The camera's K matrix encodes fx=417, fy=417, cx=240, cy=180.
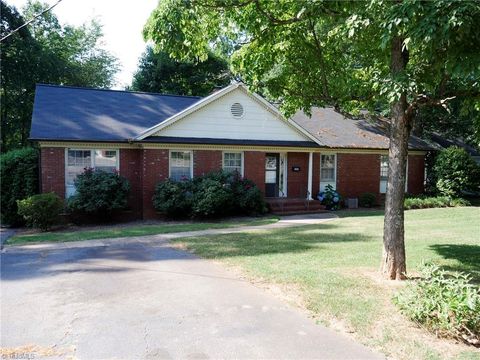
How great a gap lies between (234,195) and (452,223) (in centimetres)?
808

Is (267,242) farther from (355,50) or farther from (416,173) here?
(416,173)

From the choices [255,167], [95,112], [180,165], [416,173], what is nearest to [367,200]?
[416,173]

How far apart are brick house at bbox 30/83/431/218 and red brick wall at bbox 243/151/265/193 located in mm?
44

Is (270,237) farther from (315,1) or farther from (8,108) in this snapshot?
(8,108)

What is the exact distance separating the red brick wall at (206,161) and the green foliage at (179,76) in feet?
64.1

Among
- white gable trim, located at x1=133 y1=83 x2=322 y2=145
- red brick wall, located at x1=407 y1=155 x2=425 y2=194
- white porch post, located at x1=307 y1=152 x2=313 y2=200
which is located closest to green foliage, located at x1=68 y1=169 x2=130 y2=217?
white gable trim, located at x1=133 y1=83 x2=322 y2=145

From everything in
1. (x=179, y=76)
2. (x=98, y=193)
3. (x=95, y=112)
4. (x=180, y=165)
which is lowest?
(x=98, y=193)

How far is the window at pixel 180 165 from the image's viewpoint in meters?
17.3

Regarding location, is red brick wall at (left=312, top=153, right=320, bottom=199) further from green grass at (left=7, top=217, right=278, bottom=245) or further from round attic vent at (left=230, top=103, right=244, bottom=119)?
green grass at (left=7, top=217, right=278, bottom=245)

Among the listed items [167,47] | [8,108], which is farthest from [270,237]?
[8,108]

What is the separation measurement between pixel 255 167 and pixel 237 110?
265 centimetres

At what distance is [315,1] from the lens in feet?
21.7

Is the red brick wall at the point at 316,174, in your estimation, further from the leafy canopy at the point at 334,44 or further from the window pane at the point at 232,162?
the leafy canopy at the point at 334,44

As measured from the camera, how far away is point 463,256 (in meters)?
8.91
